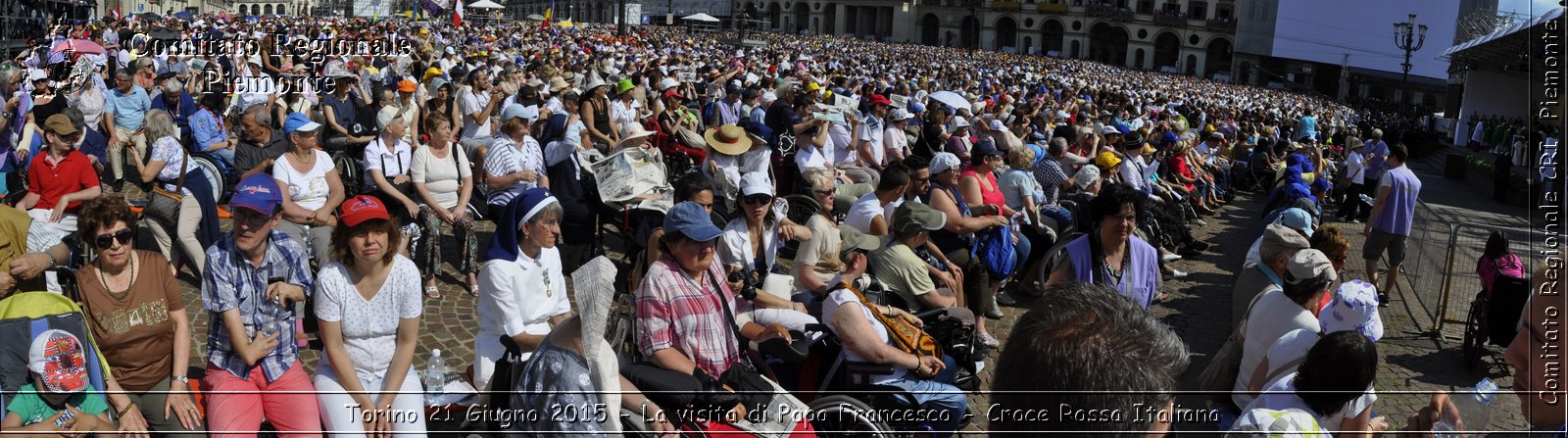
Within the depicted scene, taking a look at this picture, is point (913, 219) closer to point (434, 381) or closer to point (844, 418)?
point (844, 418)

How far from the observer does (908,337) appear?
425 cm

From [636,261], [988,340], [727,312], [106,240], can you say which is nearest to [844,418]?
[727,312]

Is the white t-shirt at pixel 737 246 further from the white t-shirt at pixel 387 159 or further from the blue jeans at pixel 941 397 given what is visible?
the white t-shirt at pixel 387 159

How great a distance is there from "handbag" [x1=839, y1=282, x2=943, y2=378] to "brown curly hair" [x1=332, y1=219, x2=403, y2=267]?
174 cm

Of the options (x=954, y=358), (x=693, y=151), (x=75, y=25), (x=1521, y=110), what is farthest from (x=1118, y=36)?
→ (x=954, y=358)

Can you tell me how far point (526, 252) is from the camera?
414 centimetres

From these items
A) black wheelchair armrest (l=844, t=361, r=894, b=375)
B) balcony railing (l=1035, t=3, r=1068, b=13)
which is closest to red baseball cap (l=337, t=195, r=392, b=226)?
black wheelchair armrest (l=844, t=361, r=894, b=375)

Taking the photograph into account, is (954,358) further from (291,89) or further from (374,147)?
(291,89)

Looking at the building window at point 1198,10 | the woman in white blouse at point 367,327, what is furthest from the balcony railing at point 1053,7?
the woman in white blouse at point 367,327

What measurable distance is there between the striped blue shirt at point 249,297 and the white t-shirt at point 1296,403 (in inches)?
130

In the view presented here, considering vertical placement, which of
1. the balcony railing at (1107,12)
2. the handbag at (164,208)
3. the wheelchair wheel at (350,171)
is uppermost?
the balcony railing at (1107,12)

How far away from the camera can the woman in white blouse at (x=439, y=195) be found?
6652 mm

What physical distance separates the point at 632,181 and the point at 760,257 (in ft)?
5.80

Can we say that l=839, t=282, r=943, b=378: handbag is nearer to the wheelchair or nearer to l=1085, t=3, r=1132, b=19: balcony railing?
the wheelchair
